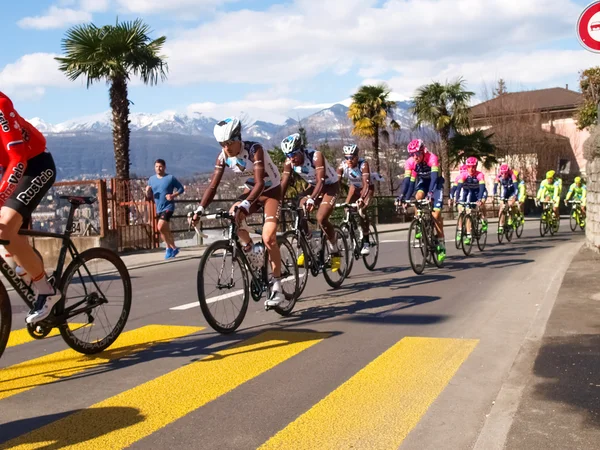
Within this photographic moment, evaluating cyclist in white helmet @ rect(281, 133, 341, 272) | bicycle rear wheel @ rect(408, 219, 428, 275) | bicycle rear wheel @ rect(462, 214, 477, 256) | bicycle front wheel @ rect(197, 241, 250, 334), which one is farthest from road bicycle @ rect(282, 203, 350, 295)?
bicycle rear wheel @ rect(462, 214, 477, 256)

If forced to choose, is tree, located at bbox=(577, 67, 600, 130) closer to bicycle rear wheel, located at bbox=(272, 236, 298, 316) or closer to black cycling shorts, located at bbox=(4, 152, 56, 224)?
bicycle rear wheel, located at bbox=(272, 236, 298, 316)

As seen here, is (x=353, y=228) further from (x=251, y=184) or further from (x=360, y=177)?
(x=251, y=184)

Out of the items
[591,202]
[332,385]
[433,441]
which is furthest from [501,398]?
[591,202]

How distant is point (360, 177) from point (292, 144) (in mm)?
3474

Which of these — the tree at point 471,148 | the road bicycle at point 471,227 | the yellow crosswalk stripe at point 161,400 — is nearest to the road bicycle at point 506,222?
the road bicycle at point 471,227

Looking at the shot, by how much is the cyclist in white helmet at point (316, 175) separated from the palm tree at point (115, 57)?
15.2 m

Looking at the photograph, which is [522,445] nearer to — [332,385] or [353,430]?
[353,430]

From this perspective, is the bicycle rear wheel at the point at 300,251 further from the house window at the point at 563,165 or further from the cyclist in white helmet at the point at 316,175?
the house window at the point at 563,165

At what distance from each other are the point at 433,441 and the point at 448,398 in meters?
0.83

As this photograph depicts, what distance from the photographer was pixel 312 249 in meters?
9.39

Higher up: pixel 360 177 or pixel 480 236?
pixel 360 177

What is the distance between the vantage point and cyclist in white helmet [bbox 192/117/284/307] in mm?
7098

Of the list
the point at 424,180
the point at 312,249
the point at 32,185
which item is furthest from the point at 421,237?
the point at 32,185

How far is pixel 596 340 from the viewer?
241 inches
